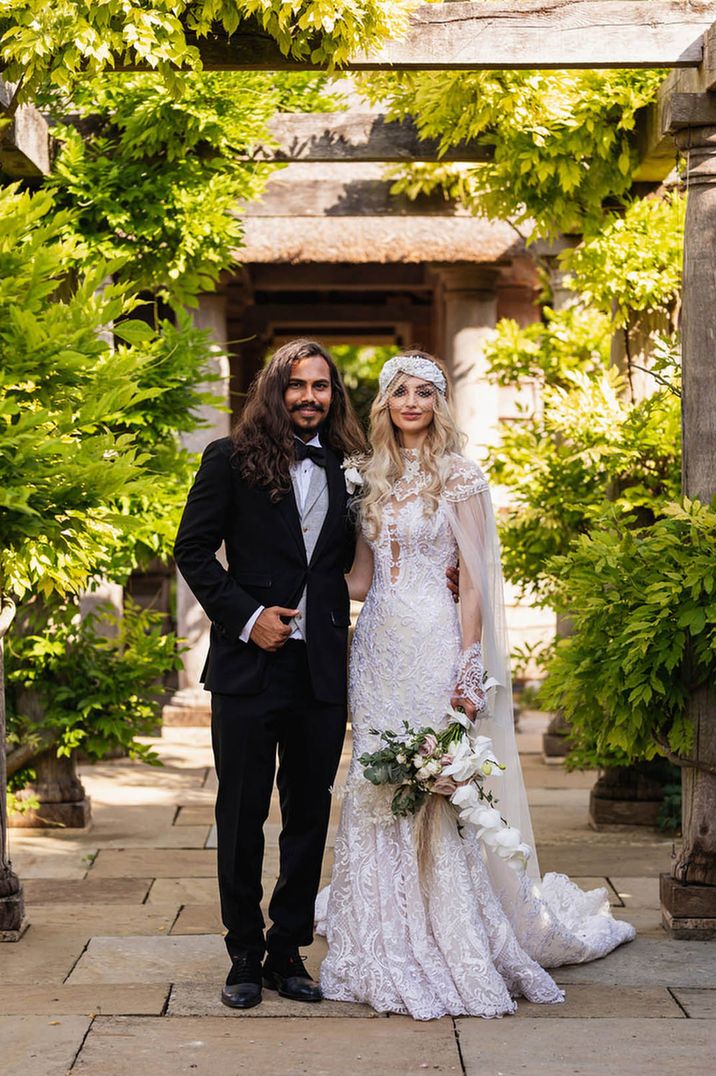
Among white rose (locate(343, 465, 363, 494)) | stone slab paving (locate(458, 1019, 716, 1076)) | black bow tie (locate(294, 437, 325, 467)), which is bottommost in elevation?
stone slab paving (locate(458, 1019, 716, 1076))

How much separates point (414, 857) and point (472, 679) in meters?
0.55

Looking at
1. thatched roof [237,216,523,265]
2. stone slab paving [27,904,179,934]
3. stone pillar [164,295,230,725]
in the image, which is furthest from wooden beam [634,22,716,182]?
stone pillar [164,295,230,725]

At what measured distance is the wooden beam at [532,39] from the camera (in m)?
5.14

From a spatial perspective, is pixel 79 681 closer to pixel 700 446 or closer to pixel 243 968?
pixel 243 968

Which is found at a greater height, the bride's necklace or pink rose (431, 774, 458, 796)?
the bride's necklace

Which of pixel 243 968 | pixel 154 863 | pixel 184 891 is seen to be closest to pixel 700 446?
pixel 243 968

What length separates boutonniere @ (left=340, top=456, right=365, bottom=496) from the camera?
179 inches

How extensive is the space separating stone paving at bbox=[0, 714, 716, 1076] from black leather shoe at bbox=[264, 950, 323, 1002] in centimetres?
4

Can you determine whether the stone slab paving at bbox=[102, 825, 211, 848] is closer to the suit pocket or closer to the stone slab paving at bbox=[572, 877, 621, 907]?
the stone slab paving at bbox=[572, 877, 621, 907]

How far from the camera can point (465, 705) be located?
A: 4.47m

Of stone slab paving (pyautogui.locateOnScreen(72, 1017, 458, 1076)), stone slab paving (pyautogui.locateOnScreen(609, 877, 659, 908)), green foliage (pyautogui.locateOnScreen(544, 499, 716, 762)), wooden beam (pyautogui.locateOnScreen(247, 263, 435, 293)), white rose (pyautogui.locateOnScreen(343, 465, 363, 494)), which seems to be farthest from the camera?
wooden beam (pyautogui.locateOnScreen(247, 263, 435, 293))

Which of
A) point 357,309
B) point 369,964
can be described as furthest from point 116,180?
point 357,309

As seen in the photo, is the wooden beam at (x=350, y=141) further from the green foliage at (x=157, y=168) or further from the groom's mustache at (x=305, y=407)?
the groom's mustache at (x=305, y=407)

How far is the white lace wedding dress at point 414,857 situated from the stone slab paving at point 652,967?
0.31 meters
